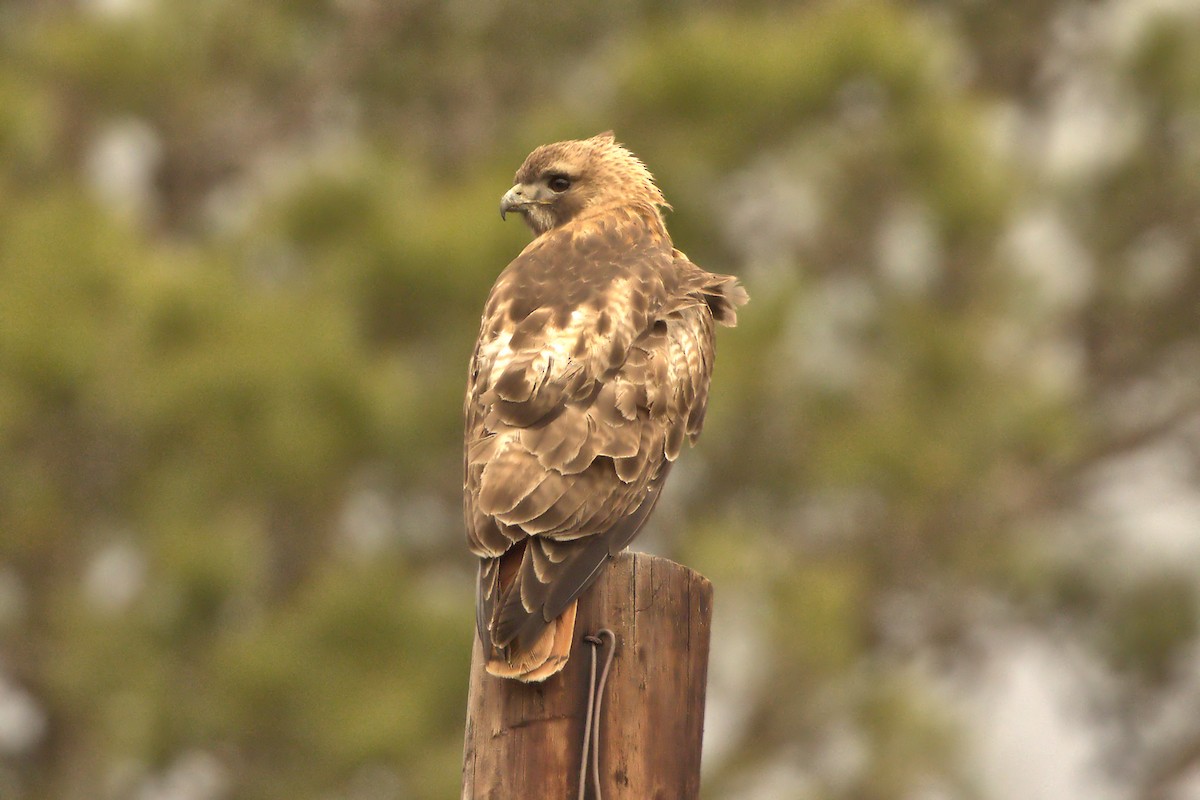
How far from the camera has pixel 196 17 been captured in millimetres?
10516

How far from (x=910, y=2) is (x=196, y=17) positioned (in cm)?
513

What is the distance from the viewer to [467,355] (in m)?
9.03

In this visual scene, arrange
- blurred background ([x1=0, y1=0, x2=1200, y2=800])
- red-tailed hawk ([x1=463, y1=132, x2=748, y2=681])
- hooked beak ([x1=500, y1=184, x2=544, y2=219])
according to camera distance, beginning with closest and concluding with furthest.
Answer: red-tailed hawk ([x1=463, y1=132, x2=748, y2=681]) < hooked beak ([x1=500, y1=184, x2=544, y2=219]) < blurred background ([x1=0, y1=0, x2=1200, y2=800])

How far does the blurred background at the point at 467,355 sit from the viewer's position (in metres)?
8.12

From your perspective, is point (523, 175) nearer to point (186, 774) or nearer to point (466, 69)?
point (186, 774)

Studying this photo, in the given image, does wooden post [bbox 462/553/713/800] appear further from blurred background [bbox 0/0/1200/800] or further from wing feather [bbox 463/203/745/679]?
blurred background [bbox 0/0/1200/800]

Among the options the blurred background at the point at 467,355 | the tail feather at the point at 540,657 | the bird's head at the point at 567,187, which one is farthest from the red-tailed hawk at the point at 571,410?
the blurred background at the point at 467,355

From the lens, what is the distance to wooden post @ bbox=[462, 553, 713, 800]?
131 inches

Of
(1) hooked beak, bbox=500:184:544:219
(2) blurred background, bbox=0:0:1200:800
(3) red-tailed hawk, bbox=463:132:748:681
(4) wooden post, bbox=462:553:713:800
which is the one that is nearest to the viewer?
(4) wooden post, bbox=462:553:713:800

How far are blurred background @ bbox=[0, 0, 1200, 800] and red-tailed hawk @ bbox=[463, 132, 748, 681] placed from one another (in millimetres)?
3460

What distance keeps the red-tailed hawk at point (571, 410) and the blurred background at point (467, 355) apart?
3.46 m

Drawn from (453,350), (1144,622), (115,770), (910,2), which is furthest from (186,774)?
(910,2)

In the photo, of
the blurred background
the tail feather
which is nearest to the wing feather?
the tail feather

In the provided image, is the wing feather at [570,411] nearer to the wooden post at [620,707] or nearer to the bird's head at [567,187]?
the wooden post at [620,707]
